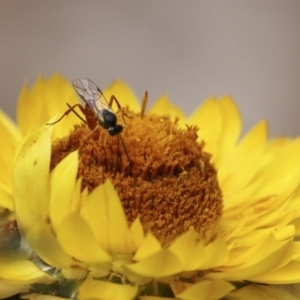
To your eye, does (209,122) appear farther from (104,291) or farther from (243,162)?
(104,291)

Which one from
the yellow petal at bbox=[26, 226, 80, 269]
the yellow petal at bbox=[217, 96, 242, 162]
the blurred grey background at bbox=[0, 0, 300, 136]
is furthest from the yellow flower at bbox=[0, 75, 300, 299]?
the blurred grey background at bbox=[0, 0, 300, 136]

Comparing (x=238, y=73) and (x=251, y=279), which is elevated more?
(x=238, y=73)

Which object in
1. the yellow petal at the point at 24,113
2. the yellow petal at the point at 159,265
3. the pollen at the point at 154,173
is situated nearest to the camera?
the yellow petal at the point at 159,265

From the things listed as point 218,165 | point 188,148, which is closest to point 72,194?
point 188,148

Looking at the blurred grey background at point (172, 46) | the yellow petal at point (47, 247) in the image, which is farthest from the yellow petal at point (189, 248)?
the blurred grey background at point (172, 46)

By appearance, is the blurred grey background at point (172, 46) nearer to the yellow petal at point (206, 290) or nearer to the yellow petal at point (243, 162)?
the yellow petal at point (243, 162)

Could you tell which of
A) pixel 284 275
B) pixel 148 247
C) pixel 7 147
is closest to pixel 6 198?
pixel 7 147

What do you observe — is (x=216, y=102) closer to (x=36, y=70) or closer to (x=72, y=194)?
(x=72, y=194)
